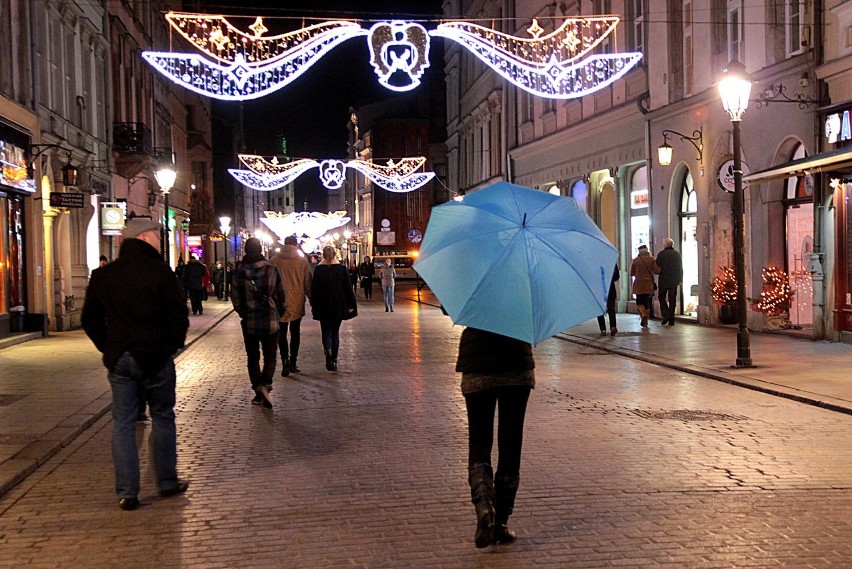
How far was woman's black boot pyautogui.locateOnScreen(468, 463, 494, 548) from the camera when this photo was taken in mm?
5688

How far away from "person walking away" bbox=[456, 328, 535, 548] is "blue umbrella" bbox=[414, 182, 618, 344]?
1.00 ft

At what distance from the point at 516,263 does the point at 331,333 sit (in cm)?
983

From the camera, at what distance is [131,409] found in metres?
6.89

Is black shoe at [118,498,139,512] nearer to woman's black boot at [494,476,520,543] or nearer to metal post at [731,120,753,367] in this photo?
woman's black boot at [494,476,520,543]

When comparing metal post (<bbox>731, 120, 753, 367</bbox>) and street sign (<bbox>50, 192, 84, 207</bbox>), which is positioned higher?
street sign (<bbox>50, 192, 84, 207</bbox>)

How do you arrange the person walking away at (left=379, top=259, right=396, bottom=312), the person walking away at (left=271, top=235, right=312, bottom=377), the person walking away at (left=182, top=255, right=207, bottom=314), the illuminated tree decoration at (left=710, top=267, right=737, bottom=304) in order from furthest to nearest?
the person walking away at (left=379, top=259, right=396, bottom=312), the person walking away at (left=182, top=255, right=207, bottom=314), the illuminated tree decoration at (left=710, top=267, right=737, bottom=304), the person walking away at (left=271, top=235, right=312, bottom=377)

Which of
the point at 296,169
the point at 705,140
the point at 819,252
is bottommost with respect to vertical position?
the point at 819,252

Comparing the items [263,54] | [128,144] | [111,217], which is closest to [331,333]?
[263,54]

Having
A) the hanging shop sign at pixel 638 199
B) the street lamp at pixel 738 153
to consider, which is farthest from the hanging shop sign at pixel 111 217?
the street lamp at pixel 738 153

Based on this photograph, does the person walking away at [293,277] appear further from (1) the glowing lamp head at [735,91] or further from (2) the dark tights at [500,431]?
(2) the dark tights at [500,431]

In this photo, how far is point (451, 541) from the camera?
591 cm

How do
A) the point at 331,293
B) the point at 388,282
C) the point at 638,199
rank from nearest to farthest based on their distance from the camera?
the point at 331,293 < the point at 638,199 < the point at 388,282

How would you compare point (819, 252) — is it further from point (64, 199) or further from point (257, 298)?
point (64, 199)

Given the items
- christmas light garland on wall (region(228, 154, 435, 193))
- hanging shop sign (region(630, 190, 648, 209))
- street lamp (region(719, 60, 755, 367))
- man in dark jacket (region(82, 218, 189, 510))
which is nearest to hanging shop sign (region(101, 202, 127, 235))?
christmas light garland on wall (region(228, 154, 435, 193))
